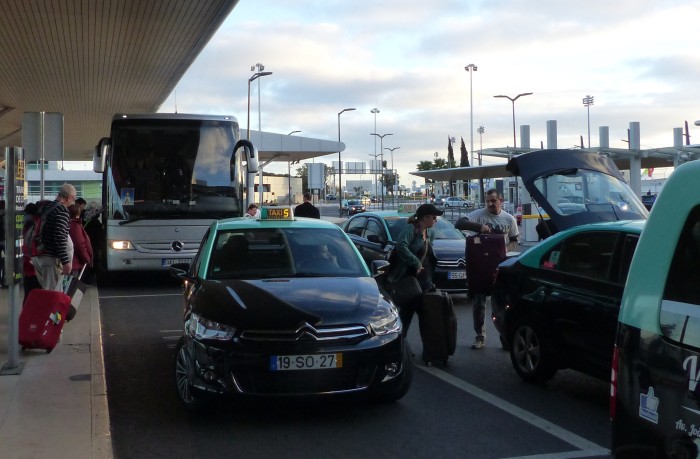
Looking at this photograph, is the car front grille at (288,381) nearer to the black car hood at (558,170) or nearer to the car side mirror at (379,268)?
the car side mirror at (379,268)

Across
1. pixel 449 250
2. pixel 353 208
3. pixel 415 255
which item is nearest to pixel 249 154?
pixel 449 250

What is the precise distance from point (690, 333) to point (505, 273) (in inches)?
210

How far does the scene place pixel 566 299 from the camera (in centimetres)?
705

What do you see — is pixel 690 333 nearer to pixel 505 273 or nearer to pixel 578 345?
pixel 578 345

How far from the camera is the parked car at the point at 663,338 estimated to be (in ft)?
9.34

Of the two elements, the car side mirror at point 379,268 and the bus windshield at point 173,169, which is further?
the bus windshield at point 173,169

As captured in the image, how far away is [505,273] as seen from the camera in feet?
26.8

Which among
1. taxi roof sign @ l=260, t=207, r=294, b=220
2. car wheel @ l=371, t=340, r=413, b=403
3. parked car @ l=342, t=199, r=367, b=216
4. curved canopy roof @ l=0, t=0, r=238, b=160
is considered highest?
curved canopy roof @ l=0, t=0, r=238, b=160

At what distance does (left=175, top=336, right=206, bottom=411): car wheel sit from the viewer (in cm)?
620


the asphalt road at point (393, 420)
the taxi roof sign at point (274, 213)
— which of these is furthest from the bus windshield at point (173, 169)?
the taxi roof sign at point (274, 213)

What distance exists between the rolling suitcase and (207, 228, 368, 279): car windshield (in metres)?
1.95

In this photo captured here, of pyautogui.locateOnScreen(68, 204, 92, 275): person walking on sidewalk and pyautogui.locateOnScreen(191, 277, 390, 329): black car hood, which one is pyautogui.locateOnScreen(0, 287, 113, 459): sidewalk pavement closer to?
pyautogui.locateOnScreen(191, 277, 390, 329): black car hood

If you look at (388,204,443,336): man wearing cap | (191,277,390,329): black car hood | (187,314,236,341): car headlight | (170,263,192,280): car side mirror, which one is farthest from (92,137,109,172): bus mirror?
(187,314,236,341): car headlight

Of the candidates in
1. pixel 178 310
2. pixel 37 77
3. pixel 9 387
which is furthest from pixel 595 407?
pixel 37 77
